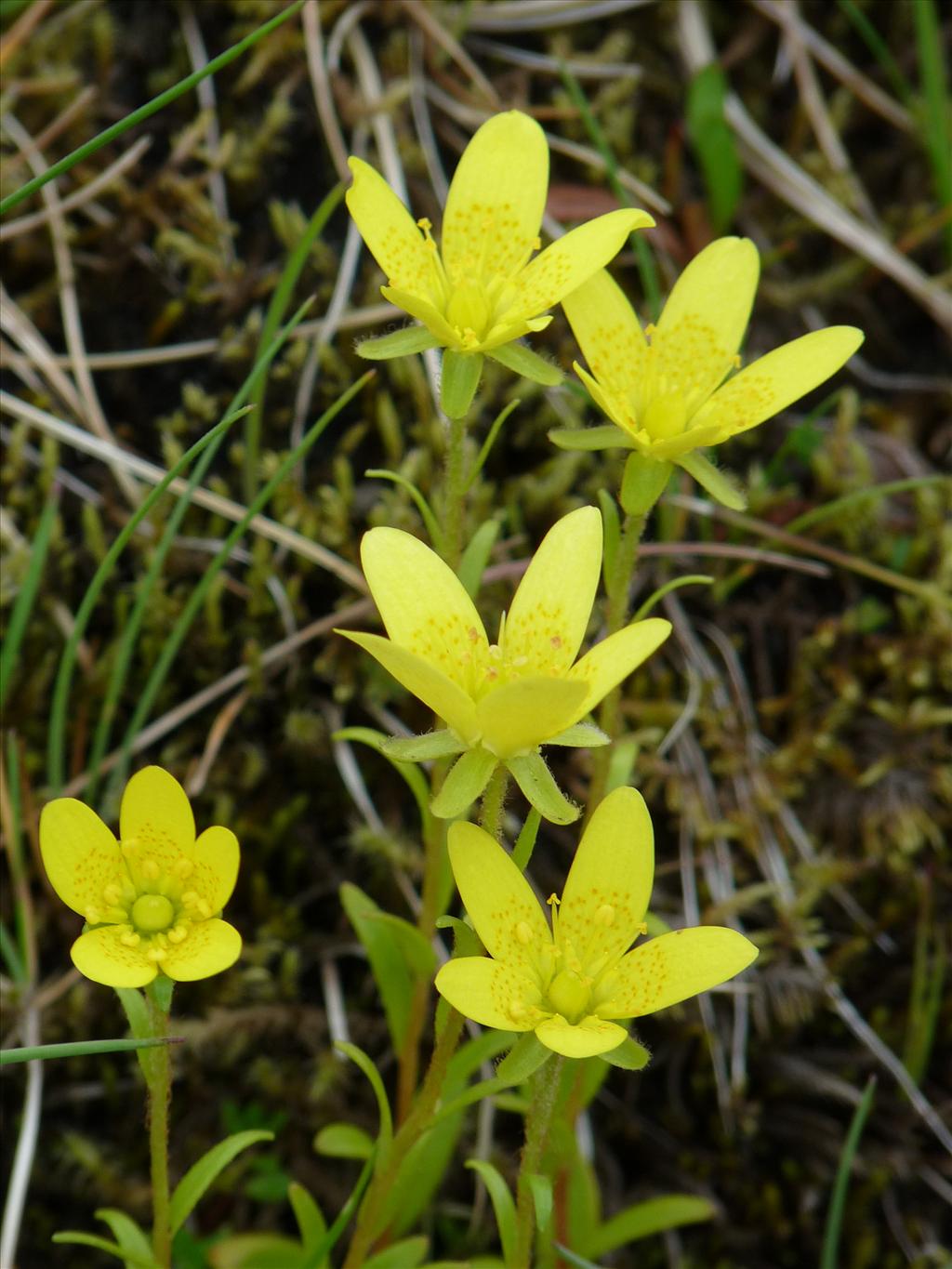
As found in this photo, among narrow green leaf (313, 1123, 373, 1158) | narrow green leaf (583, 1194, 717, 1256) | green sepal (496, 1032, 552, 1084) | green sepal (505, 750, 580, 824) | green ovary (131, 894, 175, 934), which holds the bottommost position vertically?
narrow green leaf (583, 1194, 717, 1256)

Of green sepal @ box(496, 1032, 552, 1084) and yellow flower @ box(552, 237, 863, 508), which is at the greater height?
yellow flower @ box(552, 237, 863, 508)

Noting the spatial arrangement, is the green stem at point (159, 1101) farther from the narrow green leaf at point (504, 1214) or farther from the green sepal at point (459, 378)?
the green sepal at point (459, 378)

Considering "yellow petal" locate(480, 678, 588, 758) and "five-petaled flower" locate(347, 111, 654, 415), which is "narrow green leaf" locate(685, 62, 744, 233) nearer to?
"five-petaled flower" locate(347, 111, 654, 415)

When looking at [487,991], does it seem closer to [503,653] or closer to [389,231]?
[503,653]

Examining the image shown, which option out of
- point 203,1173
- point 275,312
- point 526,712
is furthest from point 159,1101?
point 275,312

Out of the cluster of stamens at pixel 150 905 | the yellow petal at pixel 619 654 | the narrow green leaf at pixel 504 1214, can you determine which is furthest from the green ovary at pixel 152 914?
the yellow petal at pixel 619 654

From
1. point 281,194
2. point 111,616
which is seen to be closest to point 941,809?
point 111,616

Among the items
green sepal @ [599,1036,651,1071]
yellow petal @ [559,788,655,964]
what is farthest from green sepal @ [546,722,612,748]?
green sepal @ [599,1036,651,1071]
